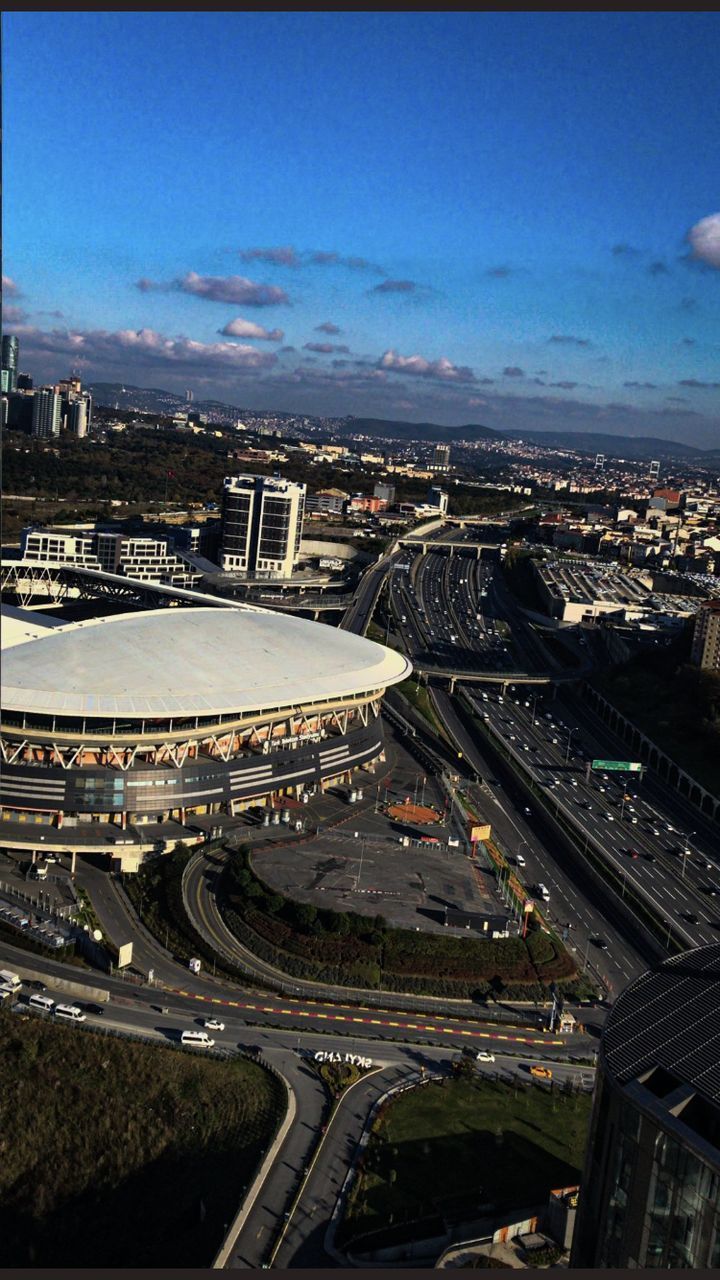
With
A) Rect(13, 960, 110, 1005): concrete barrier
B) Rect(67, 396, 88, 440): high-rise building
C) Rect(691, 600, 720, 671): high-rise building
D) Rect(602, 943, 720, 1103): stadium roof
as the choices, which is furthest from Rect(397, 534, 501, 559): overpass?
Rect(602, 943, 720, 1103): stadium roof

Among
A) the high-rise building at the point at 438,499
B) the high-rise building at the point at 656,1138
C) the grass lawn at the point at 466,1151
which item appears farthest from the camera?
the high-rise building at the point at 438,499

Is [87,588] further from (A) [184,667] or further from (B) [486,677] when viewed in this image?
(B) [486,677]

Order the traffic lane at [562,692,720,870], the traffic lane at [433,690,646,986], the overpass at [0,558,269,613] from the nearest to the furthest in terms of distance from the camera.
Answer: the traffic lane at [433,690,646,986], the traffic lane at [562,692,720,870], the overpass at [0,558,269,613]

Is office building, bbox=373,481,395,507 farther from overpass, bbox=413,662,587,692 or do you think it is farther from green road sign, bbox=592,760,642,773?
green road sign, bbox=592,760,642,773

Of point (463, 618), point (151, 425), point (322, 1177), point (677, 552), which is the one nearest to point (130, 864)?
point (322, 1177)

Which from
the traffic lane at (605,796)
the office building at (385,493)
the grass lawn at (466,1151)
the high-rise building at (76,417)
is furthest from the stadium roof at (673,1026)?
the high-rise building at (76,417)

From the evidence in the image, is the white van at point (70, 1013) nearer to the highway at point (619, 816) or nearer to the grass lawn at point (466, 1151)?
the grass lawn at point (466, 1151)

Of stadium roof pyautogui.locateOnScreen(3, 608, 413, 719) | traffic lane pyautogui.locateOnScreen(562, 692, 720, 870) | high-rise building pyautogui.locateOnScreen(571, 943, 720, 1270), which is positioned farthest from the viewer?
traffic lane pyautogui.locateOnScreen(562, 692, 720, 870)
